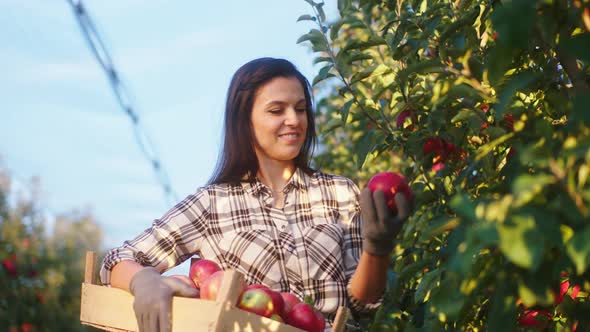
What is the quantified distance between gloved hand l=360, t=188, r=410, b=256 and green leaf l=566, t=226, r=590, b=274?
0.66m

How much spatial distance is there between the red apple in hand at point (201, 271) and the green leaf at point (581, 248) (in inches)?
44.6

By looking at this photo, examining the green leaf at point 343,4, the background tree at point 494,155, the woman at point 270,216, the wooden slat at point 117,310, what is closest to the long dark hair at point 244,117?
the woman at point 270,216

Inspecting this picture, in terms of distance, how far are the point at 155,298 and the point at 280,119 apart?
76 cm

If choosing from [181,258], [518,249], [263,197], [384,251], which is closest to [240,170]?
[263,197]

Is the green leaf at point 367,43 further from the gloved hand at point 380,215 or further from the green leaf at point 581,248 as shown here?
the green leaf at point 581,248

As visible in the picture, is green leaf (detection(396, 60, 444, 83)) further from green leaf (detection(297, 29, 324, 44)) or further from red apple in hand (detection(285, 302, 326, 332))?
green leaf (detection(297, 29, 324, 44))

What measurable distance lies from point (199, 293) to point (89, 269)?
0.43 metres

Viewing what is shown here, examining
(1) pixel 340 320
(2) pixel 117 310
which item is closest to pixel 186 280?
(2) pixel 117 310

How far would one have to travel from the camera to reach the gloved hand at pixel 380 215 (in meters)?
1.55

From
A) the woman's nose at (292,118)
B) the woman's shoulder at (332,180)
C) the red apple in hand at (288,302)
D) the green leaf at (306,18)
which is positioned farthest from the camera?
the green leaf at (306,18)

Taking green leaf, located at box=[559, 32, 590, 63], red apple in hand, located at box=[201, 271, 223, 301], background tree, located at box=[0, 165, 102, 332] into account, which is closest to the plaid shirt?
red apple in hand, located at box=[201, 271, 223, 301]

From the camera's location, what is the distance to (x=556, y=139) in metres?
1.08

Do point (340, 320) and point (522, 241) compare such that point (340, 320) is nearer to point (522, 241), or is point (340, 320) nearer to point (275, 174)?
point (275, 174)

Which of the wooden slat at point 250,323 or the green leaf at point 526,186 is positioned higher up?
the green leaf at point 526,186
